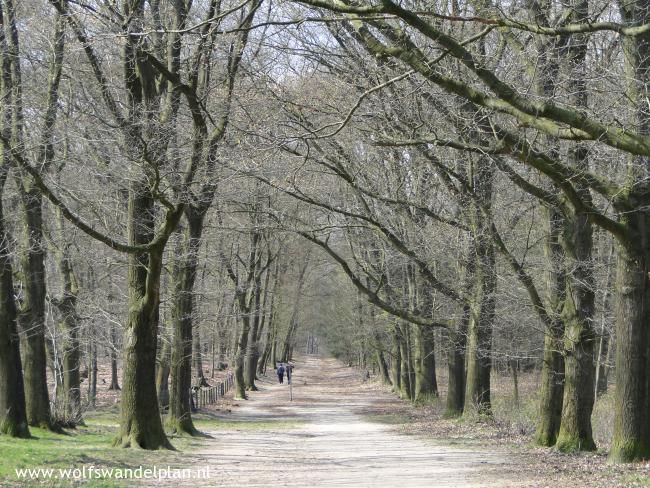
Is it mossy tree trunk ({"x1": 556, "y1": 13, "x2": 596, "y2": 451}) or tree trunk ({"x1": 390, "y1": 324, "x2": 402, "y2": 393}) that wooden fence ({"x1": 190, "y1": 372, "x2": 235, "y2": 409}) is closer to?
tree trunk ({"x1": 390, "y1": 324, "x2": 402, "y2": 393})

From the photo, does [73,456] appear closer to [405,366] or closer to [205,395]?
[205,395]

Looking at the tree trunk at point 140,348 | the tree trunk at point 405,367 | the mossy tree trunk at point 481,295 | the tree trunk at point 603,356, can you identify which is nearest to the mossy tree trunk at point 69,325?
the tree trunk at point 140,348

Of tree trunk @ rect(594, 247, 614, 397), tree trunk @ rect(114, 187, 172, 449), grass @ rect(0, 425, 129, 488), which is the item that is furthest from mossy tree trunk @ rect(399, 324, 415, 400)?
tree trunk @ rect(114, 187, 172, 449)

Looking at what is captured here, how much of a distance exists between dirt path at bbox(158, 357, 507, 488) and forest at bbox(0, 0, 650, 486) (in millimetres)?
1691

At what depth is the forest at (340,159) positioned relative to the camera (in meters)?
10.4

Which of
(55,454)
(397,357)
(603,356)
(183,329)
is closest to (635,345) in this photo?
(55,454)

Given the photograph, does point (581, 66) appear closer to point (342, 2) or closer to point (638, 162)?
point (638, 162)

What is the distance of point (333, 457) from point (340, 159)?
6.72 m

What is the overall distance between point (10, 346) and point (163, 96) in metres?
5.79

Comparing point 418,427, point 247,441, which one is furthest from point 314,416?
point 247,441

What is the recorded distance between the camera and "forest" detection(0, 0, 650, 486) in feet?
34.0

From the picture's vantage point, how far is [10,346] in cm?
1541

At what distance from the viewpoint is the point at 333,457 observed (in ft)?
47.5

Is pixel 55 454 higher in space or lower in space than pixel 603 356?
lower
